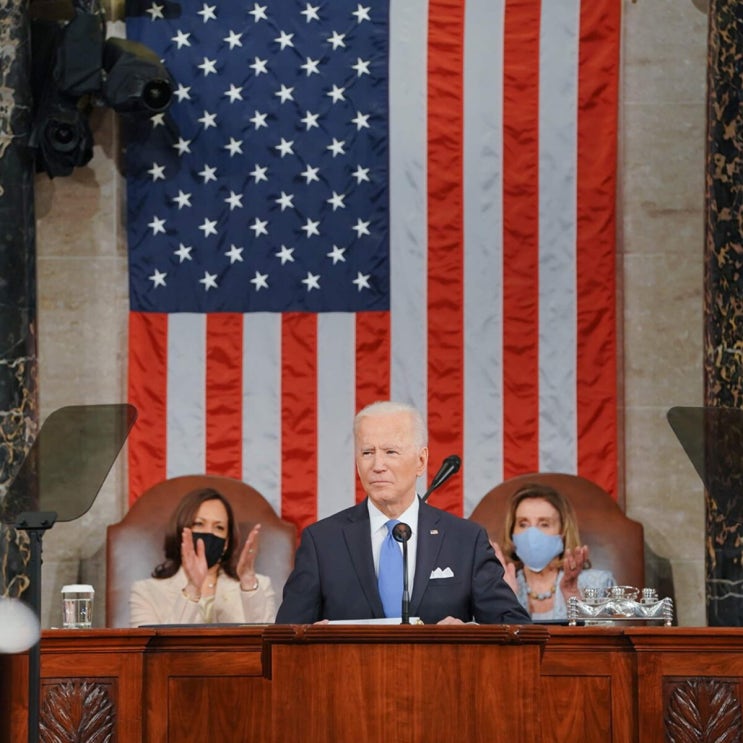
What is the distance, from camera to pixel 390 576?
5.13 metres

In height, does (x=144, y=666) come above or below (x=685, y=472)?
below

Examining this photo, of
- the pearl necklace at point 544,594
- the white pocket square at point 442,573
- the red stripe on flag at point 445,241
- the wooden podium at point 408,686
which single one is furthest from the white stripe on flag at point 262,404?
the wooden podium at point 408,686

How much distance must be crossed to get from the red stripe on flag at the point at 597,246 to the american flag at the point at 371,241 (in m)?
0.01

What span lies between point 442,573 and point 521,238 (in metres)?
4.12

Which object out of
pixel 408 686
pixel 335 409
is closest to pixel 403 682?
pixel 408 686

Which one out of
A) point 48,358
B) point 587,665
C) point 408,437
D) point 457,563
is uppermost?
point 48,358

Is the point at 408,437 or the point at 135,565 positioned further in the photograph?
the point at 135,565

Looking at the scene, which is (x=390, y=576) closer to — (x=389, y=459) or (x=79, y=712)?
(x=389, y=459)

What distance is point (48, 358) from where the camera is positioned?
29.6 feet

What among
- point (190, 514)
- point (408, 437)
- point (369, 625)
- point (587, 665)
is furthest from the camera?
point (190, 514)

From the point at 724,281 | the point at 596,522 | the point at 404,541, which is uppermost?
the point at 724,281

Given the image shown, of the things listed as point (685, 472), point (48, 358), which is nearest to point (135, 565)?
point (48, 358)

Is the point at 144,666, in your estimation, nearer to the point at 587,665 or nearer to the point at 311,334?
the point at 587,665

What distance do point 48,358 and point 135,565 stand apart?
1505 millimetres
